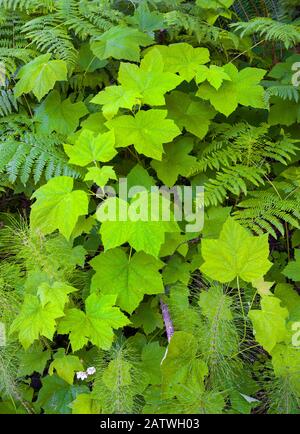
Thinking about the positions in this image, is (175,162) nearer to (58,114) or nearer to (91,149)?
(91,149)

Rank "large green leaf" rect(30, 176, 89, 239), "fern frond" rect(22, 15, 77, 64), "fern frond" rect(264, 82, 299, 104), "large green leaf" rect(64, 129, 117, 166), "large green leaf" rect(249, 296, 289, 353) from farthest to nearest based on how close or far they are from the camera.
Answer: "fern frond" rect(22, 15, 77, 64)
"fern frond" rect(264, 82, 299, 104)
"large green leaf" rect(64, 129, 117, 166)
"large green leaf" rect(30, 176, 89, 239)
"large green leaf" rect(249, 296, 289, 353)

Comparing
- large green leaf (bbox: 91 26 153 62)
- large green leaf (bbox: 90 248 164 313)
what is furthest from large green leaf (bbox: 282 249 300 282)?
large green leaf (bbox: 91 26 153 62)

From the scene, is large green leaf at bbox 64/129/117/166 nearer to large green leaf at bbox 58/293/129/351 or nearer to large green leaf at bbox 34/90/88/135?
large green leaf at bbox 34/90/88/135

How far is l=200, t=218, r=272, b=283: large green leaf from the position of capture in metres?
1.51

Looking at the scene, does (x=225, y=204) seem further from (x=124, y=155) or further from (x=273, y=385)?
(x=273, y=385)

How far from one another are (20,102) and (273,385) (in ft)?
5.17

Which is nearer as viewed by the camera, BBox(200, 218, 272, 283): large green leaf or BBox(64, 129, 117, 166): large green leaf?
BBox(200, 218, 272, 283): large green leaf

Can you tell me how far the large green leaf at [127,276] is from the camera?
63.1 inches

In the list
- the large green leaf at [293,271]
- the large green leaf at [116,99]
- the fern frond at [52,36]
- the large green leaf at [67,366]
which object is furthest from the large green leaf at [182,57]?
the large green leaf at [67,366]

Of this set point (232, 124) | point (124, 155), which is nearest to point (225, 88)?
point (232, 124)

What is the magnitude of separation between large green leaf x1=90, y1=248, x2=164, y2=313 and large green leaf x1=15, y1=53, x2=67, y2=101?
0.71m

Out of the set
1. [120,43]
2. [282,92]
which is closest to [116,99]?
[120,43]

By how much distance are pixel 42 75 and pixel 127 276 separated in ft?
2.89

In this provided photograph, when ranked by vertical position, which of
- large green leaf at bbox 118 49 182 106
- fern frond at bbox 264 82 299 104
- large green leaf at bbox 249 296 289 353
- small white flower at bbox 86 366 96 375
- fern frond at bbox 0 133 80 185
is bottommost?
small white flower at bbox 86 366 96 375
